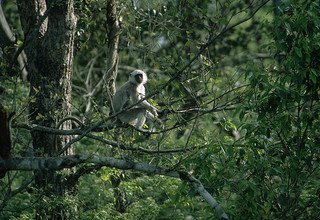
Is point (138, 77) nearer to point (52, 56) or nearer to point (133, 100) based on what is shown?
point (133, 100)

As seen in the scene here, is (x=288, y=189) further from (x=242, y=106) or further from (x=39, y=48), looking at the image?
(x=39, y=48)

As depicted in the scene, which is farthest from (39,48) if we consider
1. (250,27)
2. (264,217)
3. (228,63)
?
(250,27)

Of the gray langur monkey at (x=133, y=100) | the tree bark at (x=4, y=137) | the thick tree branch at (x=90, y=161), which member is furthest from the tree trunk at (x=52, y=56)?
the tree bark at (x=4, y=137)

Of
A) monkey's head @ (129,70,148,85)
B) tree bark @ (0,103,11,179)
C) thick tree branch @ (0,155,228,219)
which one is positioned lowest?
thick tree branch @ (0,155,228,219)

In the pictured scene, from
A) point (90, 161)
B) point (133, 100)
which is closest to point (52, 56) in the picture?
→ point (133, 100)

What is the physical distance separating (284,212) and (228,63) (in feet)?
40.3

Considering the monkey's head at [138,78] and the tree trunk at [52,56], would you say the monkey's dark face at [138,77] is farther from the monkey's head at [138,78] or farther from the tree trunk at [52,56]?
the tree trunk at [52,56]

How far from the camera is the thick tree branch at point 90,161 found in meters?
6.83

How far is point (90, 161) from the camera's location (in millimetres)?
7180

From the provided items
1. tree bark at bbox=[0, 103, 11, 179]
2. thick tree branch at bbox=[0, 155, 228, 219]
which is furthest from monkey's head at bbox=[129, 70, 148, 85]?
tree bark at bbox=[0, 103, 11, 179]

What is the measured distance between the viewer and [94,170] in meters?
9.01

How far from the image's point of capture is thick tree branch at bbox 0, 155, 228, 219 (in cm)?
683

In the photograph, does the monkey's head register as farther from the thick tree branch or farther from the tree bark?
the tree bark

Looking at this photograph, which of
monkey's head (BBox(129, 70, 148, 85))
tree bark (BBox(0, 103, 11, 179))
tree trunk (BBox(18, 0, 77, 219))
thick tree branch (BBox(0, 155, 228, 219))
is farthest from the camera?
monkey's head (BBox(129, 70, 148, 85))
